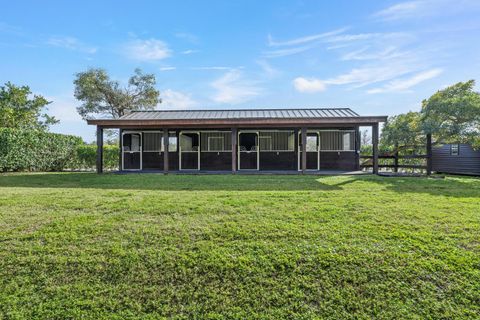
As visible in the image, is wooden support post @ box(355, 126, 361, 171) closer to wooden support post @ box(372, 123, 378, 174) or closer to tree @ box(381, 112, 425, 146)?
wooden support post @ box(372, 123, 378, 174)

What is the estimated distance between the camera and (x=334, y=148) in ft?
36.9

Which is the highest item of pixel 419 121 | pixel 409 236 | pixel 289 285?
pixel 419 121

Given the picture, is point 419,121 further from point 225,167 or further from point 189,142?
point 189,142

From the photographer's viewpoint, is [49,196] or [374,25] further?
[374,25]

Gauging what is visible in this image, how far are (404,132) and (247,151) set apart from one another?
25.4ft

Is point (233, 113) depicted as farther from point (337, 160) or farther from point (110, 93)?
point (110, 93)

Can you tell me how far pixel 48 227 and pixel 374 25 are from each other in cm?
1193

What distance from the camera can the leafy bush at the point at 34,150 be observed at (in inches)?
414

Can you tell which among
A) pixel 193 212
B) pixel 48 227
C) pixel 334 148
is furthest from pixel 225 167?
pixel 48 227

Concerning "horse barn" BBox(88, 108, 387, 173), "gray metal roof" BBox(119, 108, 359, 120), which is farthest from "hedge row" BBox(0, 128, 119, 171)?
"gray metal roof" BBox(119, 108, 359, 120)

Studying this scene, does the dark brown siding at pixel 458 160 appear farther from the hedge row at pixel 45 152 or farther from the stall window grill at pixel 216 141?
the hedge row at pixel 45 152

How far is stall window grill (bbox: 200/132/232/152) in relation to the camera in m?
11.5

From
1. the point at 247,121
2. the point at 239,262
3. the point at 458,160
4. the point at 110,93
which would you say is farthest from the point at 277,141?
the point at 110,93

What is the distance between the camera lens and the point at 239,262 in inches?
105
